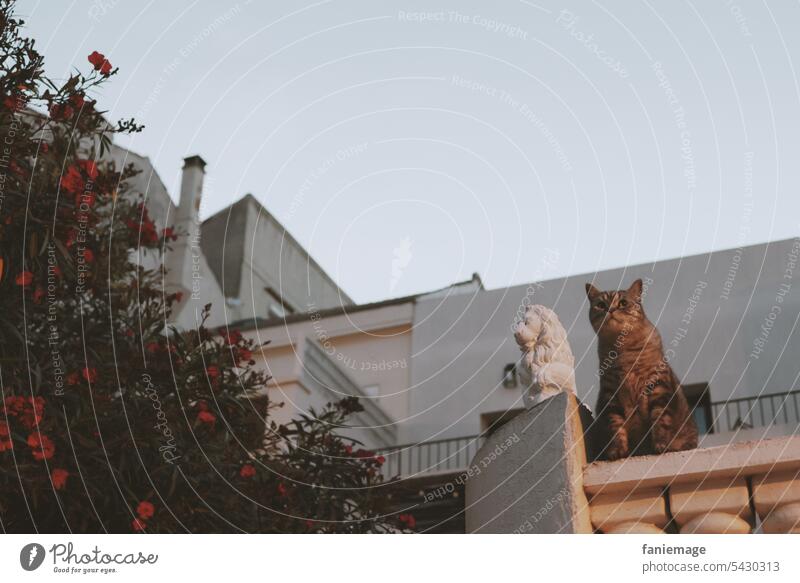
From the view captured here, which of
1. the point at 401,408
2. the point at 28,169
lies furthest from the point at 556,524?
the point at 401,408

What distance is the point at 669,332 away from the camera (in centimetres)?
1875

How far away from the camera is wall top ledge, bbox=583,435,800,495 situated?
4762 mm

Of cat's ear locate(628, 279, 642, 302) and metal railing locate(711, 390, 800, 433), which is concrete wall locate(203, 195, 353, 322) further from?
cat's ear locate(628, 279, 642, 302)

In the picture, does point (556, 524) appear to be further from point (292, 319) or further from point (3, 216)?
point (292, 319)

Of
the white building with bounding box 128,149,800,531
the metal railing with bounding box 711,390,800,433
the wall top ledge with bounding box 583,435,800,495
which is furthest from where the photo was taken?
the white building with bounding box 128,149,800,531

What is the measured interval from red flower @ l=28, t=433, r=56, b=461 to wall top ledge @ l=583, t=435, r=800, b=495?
347 centimetres

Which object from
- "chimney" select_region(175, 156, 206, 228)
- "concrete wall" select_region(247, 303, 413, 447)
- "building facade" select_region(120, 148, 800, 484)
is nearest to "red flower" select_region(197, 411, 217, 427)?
"building facade" select_region(120, 148, 800, 484)

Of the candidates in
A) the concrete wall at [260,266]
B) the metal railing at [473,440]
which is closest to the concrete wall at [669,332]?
the metal railing at [473,440]

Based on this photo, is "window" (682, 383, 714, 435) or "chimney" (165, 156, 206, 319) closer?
"window" (682, 383, 714, 435)

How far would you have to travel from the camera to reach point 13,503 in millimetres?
7305

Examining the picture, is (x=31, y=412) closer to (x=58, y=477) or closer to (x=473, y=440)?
(x=58, y=477)

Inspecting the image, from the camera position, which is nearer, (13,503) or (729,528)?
(729,528)

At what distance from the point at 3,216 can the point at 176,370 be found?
6.55 feet
